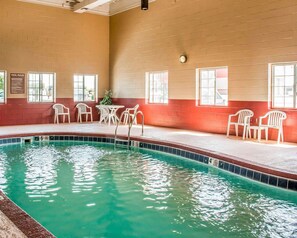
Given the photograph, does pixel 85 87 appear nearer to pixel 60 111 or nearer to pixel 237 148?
pixel 60 111

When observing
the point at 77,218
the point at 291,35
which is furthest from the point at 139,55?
the point at 77,218

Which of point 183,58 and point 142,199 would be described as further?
point 183,58

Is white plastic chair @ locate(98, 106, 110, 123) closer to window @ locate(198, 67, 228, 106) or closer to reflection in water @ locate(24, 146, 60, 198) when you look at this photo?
window @ locate(198, 67, 228, 106)

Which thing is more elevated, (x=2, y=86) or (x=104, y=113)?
(x=2, y=86)

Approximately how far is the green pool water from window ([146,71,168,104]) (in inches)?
182

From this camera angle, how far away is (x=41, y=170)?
5.43 meters

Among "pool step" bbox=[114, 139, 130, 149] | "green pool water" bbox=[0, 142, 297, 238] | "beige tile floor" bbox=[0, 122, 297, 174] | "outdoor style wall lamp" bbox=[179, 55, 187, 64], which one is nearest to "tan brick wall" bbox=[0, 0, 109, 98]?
"beige tile floor" bbox=[0, 122, 297, 174]

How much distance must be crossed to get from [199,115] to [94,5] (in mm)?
4869

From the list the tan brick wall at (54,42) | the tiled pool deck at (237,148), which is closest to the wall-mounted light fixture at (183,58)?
the tiled pool deck at (237,148)

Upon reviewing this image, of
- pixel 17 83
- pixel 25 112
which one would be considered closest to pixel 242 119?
pixel 25 112

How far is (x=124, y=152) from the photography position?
7262 mm

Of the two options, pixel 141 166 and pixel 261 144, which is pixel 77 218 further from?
pixel 261 144

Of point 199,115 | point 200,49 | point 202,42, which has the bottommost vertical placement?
point 199,115

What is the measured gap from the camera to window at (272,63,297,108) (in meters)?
7.35
